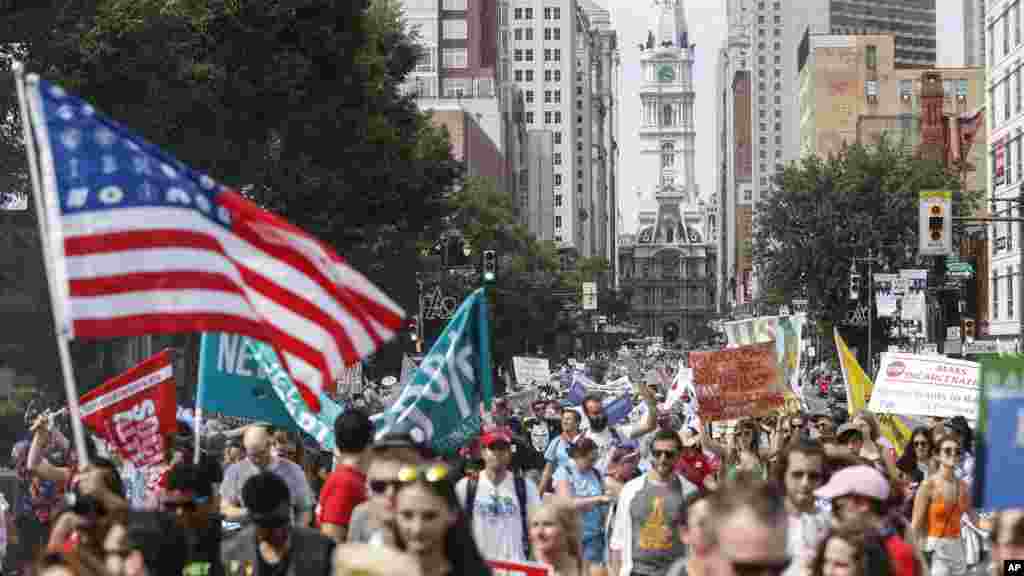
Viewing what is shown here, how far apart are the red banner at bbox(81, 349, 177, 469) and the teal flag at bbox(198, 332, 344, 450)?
1.26 feet

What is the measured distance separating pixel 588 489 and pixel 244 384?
357cm

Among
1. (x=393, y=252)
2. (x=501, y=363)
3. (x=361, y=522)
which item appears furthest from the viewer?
(x=501, y=363)

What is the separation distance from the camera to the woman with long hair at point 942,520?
13.9 meters

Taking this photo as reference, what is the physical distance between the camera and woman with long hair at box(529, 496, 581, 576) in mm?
9008

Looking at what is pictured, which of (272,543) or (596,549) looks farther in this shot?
(596,549)

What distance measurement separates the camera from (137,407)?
42.7ft

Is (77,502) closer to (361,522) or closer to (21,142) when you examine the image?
(361,522)

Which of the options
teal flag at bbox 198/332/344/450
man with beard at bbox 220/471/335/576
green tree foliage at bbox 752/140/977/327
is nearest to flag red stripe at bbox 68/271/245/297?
man with beard at bbox 220/471/335/576

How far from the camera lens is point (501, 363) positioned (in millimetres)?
85312

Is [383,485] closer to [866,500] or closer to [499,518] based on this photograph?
[866,500]

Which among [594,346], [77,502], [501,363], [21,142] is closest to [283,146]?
[21,142]

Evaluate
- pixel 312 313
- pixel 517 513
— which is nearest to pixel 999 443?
pixel 312 313

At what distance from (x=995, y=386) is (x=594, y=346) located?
186315 mm

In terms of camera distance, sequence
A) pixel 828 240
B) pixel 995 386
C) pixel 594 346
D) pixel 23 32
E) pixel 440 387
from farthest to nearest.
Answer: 1. pixel 594 346
2. pixel 828 240
3. pixel 23 32
4. pixel 440 387
5. pixel 995 386
